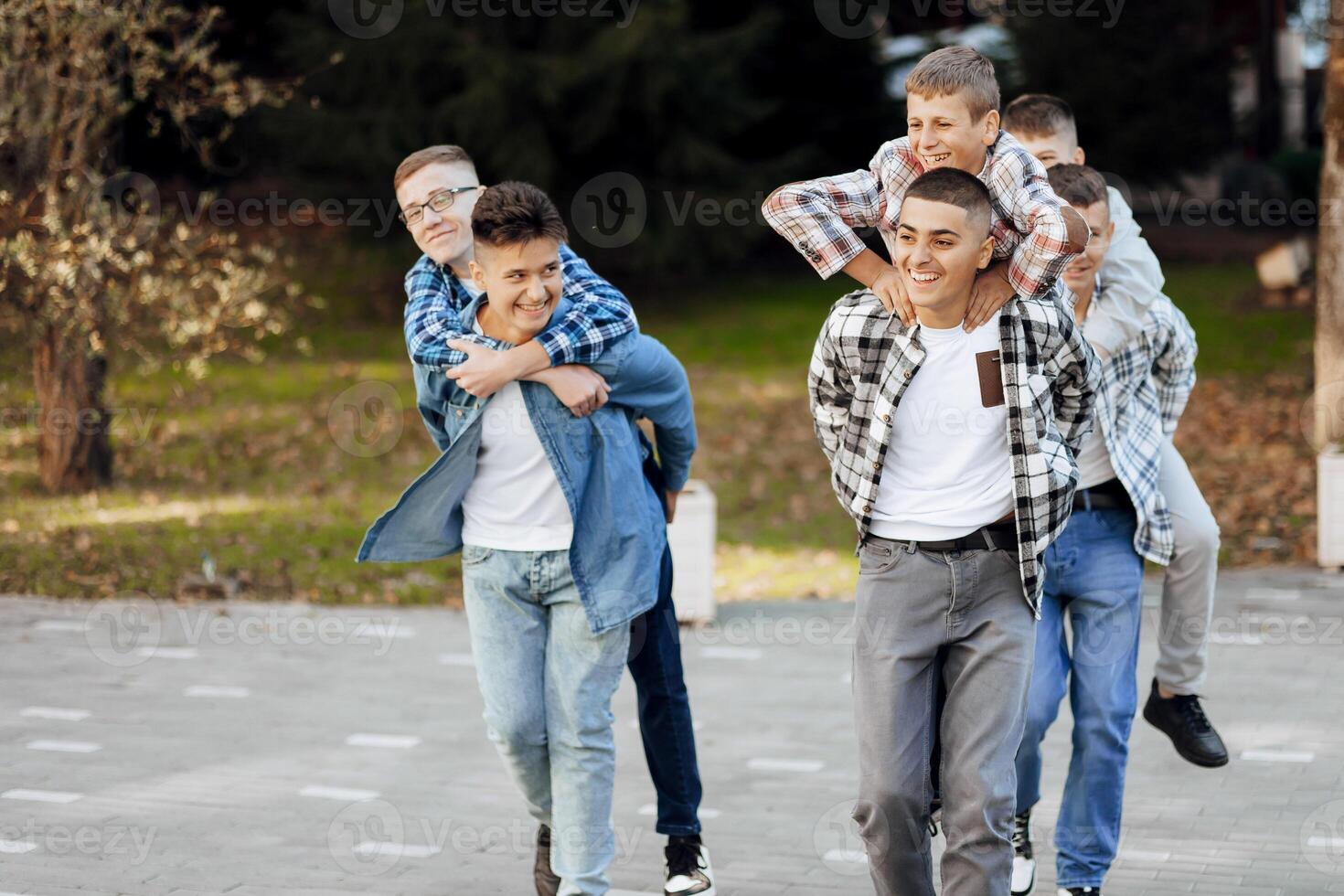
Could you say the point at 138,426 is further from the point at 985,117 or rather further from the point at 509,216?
the point at 985,117

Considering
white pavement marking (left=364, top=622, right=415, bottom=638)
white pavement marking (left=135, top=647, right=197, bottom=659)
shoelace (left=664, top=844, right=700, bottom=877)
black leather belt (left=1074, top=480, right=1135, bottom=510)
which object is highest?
black leather belt (left=1074, top=480, right=1135, bottom=510)

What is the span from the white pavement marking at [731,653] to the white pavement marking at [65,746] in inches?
113

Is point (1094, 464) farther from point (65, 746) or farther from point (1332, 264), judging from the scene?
point (1332, 264)

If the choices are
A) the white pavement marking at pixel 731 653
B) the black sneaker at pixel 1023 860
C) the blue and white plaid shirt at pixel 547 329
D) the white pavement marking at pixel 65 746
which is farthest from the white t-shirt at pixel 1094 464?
the white pavement marking at pixel 65 746

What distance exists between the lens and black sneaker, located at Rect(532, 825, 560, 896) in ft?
14.2

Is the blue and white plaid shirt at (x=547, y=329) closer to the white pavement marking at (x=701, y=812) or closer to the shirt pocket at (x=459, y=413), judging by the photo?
the shirt pocket at (x=459, y=413)

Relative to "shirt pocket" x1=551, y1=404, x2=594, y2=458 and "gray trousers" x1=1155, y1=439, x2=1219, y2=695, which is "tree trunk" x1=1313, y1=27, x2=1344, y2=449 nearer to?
"gray trousers" x1=1155, y1=439, x2=1219, y2=695

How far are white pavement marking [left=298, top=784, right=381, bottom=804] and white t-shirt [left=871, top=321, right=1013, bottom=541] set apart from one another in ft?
8.78

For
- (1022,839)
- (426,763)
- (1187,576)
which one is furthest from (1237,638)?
(426,763)

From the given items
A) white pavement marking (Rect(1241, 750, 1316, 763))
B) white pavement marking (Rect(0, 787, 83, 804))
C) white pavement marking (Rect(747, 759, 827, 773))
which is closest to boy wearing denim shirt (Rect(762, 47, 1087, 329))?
white pavement marking (Rect(747, 759, 827, 773))

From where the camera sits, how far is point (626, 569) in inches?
163

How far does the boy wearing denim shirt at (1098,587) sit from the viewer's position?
4.20 meters

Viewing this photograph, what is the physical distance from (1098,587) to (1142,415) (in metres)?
0.52

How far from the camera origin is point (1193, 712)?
189 inches
